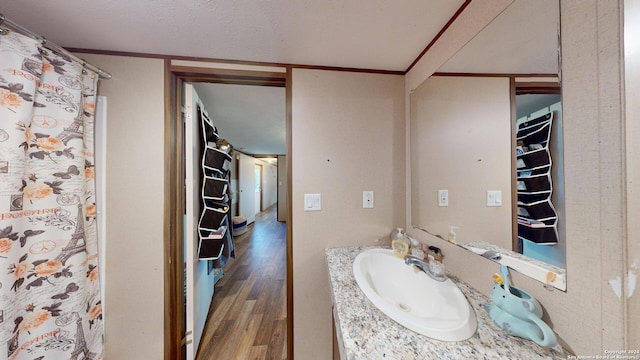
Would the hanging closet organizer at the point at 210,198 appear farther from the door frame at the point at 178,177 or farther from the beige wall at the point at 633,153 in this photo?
the beige wall at the point at 633,153

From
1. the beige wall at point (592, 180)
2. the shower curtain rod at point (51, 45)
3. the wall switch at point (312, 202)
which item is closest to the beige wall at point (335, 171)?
the wall switch at point (312, 202)

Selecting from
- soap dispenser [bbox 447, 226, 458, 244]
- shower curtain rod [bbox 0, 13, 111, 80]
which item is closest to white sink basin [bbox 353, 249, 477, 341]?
soap dispenser [bbox 447, 226, 458, 244]

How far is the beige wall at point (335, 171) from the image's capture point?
1.25 m

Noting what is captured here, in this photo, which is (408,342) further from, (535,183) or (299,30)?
(299,30)

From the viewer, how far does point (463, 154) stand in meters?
0.92

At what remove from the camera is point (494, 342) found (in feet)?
1.77

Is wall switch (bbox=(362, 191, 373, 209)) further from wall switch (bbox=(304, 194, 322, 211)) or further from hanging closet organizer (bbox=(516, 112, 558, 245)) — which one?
hanging closet organizer (bbox=(516, 112, 558, 245))

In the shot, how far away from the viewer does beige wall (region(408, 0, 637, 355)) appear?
44cm

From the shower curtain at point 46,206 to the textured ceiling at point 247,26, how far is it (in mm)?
197

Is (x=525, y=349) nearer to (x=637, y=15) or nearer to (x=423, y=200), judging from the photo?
(x=423, y=200)

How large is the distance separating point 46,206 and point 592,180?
6.78 ft

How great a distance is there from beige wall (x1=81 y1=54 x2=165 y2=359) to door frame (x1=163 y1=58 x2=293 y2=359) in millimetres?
42

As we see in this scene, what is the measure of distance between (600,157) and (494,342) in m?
0.56

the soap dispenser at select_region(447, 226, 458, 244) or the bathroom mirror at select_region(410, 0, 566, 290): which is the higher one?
the bathroom mirror at select_region(410, 0, 566, 290)
